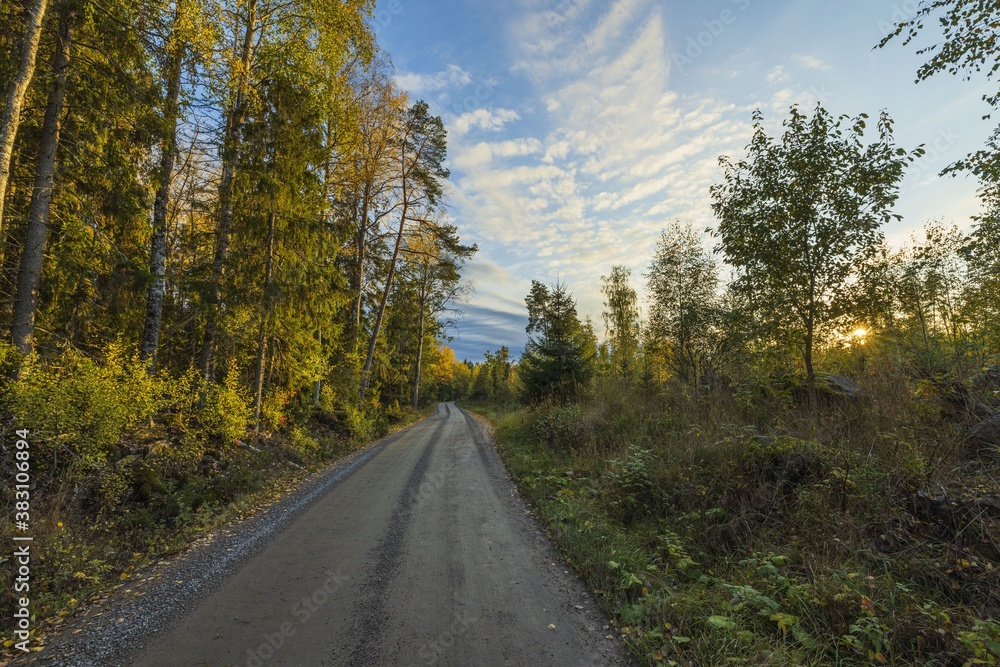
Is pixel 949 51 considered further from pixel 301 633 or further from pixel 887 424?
pixel 301 633

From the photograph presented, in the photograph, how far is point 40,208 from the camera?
20.1 ft

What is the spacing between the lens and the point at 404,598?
3.81 m

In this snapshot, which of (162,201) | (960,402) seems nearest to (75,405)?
(162,201)

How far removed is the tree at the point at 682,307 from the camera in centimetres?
1444

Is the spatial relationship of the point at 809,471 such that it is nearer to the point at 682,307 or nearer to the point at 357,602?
the point at 357,602

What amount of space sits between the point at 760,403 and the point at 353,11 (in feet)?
48.7

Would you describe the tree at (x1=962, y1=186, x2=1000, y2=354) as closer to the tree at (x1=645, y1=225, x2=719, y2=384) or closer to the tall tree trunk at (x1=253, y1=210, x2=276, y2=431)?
the tree at (x1=645, y1=225, x2=719, y2=384)

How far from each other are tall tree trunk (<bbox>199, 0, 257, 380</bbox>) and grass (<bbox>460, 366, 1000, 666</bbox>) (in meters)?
8.79

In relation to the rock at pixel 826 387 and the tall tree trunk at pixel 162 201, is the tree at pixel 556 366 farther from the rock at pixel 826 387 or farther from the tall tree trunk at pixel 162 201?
the tall tree trunk at pixel 162 201

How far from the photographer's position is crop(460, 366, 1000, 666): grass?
3.01 meters

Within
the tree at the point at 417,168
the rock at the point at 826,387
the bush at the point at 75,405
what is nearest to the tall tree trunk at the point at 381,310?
the tree at the point at 417,168

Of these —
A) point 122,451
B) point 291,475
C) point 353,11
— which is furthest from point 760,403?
point 353,11

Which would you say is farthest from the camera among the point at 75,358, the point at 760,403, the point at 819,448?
the point at 760,403

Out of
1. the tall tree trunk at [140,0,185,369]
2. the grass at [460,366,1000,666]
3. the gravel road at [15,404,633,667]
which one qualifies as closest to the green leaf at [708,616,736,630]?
the grass at [460,366,1000,666]
